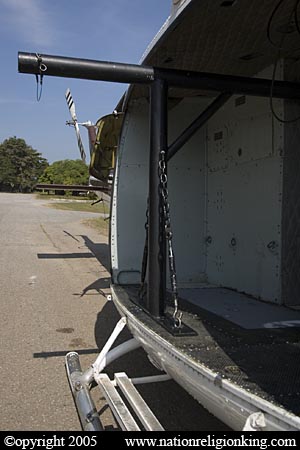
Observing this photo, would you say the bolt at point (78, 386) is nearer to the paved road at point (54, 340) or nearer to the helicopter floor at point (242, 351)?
the paved road at point (54, 340)

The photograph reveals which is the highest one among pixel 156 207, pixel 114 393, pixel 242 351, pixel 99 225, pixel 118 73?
pixel 118 73

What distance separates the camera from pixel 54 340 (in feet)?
18.5

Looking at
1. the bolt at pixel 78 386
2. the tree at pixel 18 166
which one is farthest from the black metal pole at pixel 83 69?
the tree at pixel 18 166

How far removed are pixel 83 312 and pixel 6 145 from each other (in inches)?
3799

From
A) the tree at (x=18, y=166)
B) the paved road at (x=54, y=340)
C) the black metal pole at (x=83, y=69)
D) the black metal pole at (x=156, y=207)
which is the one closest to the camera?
the black metal pole at (x=83, y=69)

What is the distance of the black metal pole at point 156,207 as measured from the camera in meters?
3.60

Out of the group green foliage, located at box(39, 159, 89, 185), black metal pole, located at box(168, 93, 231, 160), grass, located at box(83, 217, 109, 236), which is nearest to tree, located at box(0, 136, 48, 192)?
green foliage, located at box(39, 159, 89, 185)

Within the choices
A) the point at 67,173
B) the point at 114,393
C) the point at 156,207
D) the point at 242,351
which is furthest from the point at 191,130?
the point at 67,173

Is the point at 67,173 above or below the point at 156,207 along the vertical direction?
above

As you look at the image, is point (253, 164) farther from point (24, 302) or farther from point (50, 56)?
point (24, 302)

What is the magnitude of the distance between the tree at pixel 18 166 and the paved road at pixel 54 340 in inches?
3347

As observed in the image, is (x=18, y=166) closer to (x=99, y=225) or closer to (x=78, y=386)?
(x=99, y=225)

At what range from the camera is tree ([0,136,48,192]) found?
94.2m

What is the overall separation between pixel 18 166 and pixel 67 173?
2440 cm
